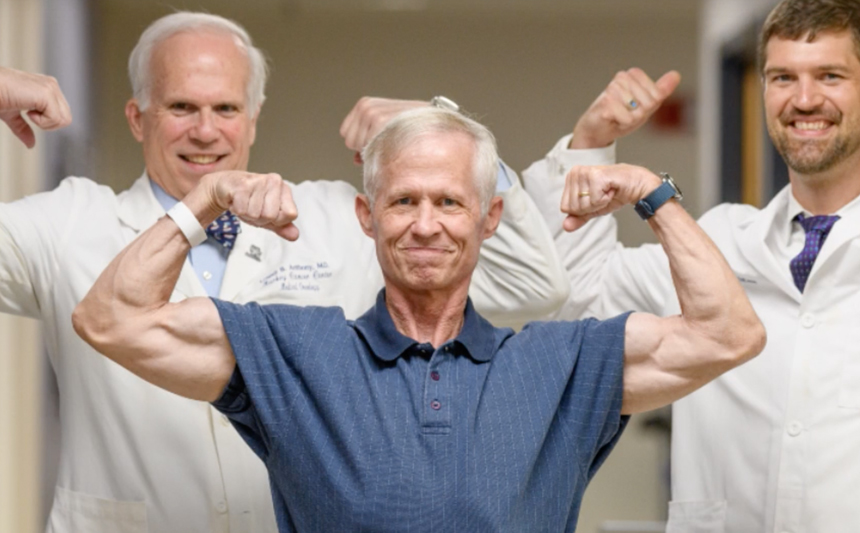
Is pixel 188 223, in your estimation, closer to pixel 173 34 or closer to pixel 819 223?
pixel 173 34

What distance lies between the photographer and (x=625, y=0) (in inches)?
202

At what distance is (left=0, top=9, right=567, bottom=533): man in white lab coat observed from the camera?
212cm

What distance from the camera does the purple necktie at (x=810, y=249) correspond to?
88.5 inches

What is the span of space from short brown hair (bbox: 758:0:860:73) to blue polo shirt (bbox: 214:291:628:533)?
0.76 meters

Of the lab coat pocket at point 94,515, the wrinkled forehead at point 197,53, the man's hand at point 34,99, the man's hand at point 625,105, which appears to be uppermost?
the wrinkled forehead at point 197,53

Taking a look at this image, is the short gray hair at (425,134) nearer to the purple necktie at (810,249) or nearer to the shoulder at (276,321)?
the shoulder at (276,321)

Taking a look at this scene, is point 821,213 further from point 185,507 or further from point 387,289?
point 185,507

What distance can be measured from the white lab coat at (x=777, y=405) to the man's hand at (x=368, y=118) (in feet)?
1.33

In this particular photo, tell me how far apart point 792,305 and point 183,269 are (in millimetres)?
1089

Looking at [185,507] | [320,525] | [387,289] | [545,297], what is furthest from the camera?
[545,297]

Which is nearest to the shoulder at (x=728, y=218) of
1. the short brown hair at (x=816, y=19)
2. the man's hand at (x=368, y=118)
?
the short brown hair at (x=816, y=19)

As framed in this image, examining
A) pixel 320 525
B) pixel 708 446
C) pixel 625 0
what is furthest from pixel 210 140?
pixel 625 0

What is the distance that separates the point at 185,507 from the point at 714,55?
3.70 meters

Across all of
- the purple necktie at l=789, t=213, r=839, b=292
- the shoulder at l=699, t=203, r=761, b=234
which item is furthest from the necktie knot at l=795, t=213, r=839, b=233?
the shoulder at l=699, t=203, r=761, b=234
